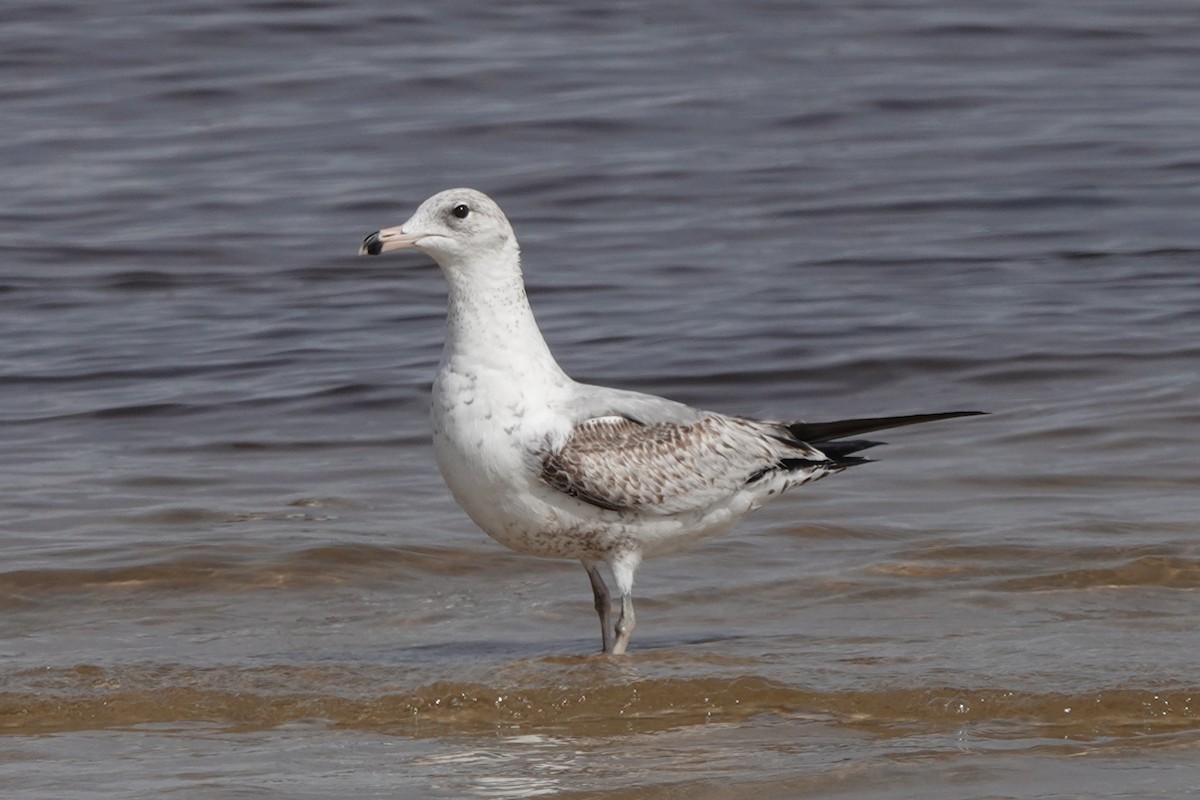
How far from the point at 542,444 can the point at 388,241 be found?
0.84m

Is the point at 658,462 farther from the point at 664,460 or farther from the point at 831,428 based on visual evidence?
the point at 831,428

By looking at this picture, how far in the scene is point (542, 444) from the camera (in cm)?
662

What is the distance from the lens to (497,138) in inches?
671

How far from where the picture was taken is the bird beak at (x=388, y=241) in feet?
22.0

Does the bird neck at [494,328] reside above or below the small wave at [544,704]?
above

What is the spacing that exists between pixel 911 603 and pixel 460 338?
1.96 meters

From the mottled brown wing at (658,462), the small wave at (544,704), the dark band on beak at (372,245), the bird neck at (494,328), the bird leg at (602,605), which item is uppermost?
the dark band on beak at (372,245)

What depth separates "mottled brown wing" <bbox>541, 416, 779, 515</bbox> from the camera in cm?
668

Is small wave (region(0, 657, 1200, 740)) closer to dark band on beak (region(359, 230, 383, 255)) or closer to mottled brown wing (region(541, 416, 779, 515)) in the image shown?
mottled brown wing (region(541, 416, 779, 515))

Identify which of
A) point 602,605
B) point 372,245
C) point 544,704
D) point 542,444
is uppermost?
point 372,245

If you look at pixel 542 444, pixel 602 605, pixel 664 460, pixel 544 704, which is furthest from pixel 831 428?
pixel 544 704

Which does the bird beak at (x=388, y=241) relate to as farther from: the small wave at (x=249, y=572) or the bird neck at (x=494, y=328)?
the small wave at (x=249, y=572)

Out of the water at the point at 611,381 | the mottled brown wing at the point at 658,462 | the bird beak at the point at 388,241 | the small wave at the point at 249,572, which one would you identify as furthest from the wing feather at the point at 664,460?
the small wave at the point at 249,572

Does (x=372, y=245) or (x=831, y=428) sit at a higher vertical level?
(x=372, y=245)
